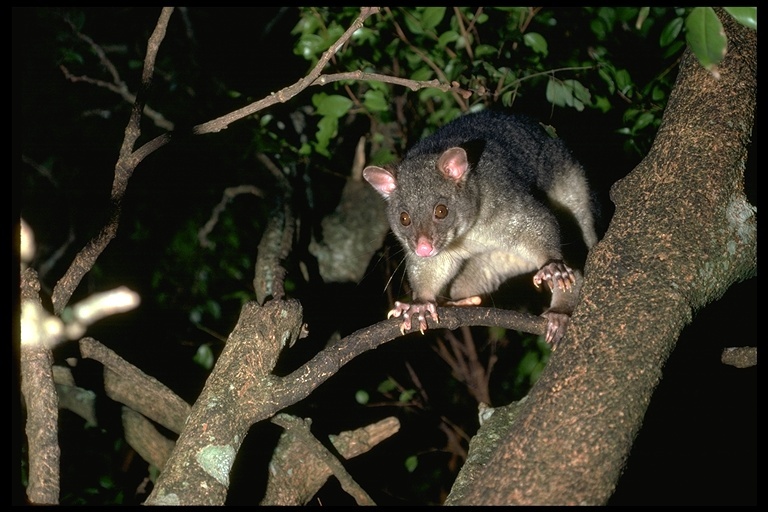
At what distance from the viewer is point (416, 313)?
3.73 metres

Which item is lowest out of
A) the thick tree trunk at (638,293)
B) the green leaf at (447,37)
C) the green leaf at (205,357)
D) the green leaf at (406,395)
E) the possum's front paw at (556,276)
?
the green leaf at (406,395)

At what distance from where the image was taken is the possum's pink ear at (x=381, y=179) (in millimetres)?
4672

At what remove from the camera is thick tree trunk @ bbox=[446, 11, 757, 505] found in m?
2.25

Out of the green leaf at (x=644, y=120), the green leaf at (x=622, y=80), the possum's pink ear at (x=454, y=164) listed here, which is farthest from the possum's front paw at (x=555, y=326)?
the green leaf at (x=622, y=80)

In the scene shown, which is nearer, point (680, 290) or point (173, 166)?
point (680, 290)

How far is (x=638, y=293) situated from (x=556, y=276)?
1.25 m

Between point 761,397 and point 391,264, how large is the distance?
3184 mm

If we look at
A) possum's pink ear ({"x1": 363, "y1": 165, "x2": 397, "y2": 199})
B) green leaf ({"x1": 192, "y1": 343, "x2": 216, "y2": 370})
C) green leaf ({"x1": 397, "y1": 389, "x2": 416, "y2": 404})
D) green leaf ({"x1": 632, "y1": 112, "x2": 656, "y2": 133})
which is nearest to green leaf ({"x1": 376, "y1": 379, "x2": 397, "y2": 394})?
green leaf ({"x1": 397, "y1": 389, "x2": 416, "y2": 404})

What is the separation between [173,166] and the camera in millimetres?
6676

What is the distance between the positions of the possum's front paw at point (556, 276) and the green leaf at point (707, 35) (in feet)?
6.13

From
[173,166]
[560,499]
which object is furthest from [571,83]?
[173,166]

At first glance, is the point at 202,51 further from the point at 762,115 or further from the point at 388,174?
the point at 762,115

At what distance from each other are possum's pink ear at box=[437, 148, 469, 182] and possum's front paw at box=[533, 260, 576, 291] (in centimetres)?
86

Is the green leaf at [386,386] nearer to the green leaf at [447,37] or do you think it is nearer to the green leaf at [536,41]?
the green leaf at [447,37]
